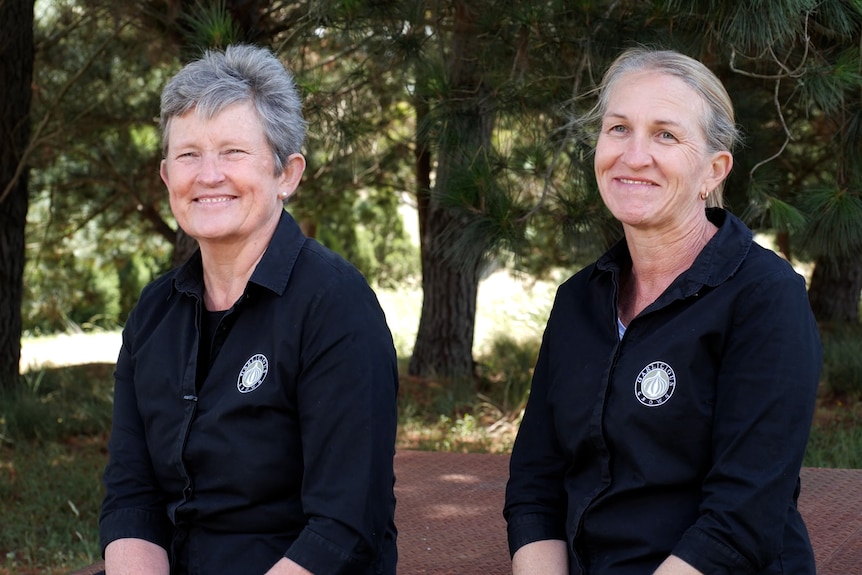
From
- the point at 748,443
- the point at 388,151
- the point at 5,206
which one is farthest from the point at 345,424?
the point at 388,151

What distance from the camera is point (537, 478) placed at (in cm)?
236

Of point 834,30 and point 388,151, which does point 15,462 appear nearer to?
point 388,151

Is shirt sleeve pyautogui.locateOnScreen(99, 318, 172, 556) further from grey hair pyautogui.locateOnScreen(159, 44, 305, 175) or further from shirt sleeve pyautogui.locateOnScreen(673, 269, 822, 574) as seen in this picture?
shirt sleeve pyautogui.locateOnScreen(673, 269, 822, 574)

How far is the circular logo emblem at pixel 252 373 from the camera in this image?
2.21m

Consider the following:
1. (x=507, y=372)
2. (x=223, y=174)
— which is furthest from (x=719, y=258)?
(x=507, y=372)

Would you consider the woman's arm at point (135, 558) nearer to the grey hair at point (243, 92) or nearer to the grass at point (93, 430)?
the grey hair at point (243, 92)

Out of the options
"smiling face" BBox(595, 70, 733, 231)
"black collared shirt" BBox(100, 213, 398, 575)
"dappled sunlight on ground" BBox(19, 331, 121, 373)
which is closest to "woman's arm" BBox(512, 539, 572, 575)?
"black collared shirt" BBox(100, 213, 398, 575)

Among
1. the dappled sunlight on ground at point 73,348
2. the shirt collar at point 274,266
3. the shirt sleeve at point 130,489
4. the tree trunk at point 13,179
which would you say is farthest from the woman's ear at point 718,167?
the dappled sunlight on ground at point 73,348

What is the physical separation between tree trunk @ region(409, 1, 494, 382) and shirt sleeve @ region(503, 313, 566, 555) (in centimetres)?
150

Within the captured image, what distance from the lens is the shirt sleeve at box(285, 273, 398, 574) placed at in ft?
6.95

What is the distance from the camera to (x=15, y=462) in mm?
6023

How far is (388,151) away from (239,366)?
Result: 6.07 meters

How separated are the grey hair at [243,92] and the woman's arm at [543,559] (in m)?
1.05

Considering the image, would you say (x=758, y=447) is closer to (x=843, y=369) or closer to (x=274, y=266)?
(x=274, y=266)
